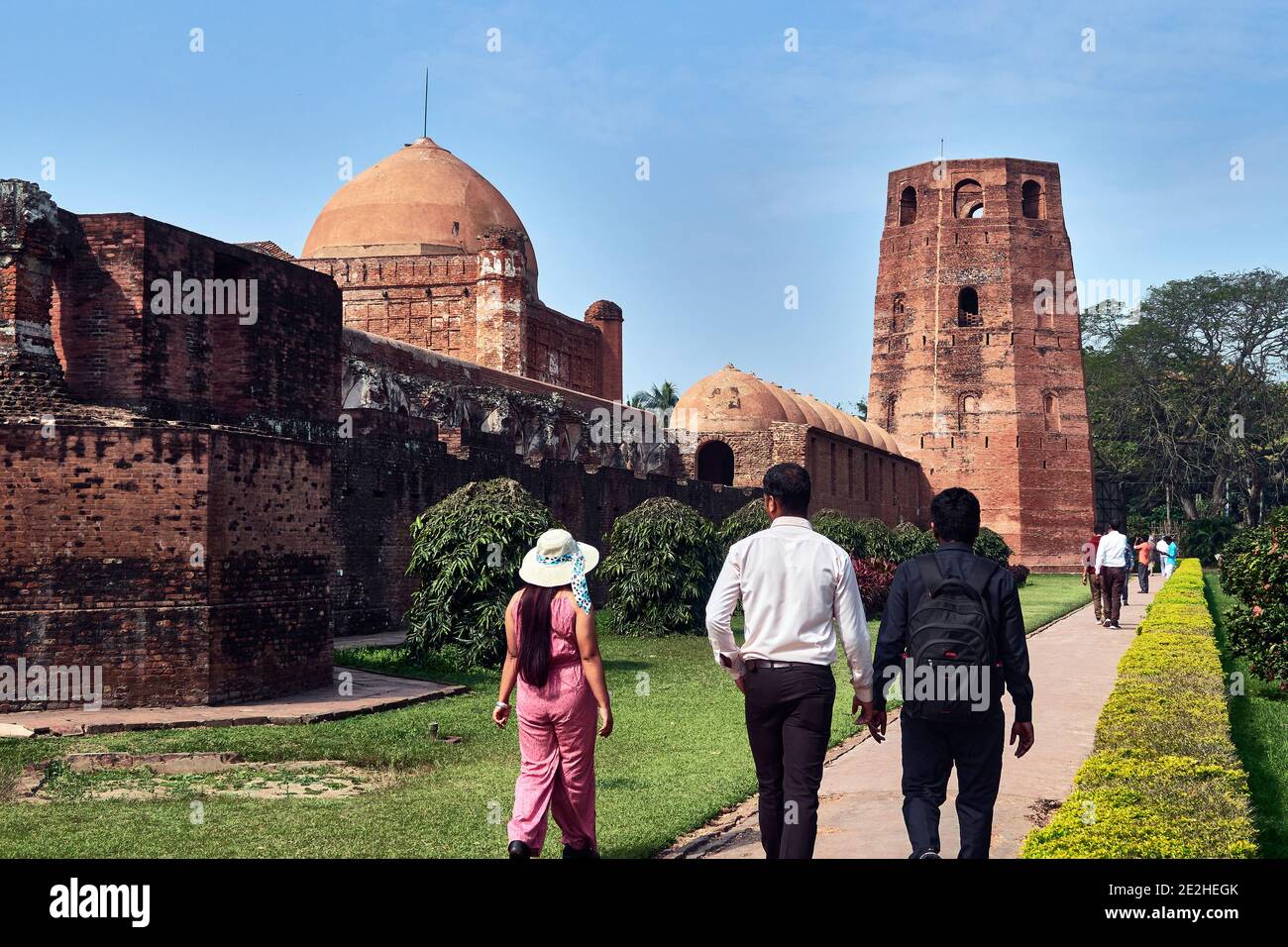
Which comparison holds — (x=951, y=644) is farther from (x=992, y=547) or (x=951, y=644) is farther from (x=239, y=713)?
(x=992, y=547)

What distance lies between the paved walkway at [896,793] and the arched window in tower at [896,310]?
3539 centimetres

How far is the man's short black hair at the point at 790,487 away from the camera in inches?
192

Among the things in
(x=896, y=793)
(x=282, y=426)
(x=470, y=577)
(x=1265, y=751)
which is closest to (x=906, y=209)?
(x=470, y=577)

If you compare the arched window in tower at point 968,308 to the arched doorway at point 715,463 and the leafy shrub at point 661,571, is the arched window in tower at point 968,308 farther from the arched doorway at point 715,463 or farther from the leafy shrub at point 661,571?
the leafy shrub at point 661,571

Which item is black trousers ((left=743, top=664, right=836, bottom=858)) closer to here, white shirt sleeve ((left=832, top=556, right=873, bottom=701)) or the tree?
white shirt sleeve ((left=832, top=556, right=873, bottom=701))

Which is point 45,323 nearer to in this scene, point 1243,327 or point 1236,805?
point 1236,805

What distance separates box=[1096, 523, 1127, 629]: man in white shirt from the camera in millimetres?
16125

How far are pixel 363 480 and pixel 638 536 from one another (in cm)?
370

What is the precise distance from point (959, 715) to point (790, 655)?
579 millimetres

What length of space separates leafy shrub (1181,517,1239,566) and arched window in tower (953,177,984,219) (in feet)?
40.2

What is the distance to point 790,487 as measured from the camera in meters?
4.88

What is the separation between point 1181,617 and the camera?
44.7 feet

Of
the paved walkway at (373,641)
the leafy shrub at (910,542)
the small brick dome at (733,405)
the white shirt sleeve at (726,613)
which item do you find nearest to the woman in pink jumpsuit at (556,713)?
the white shirt sleeve at (726,613)

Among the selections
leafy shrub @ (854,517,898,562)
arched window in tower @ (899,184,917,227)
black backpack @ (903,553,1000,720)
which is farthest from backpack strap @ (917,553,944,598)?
arched window in tower @ (899,184,917,227)
